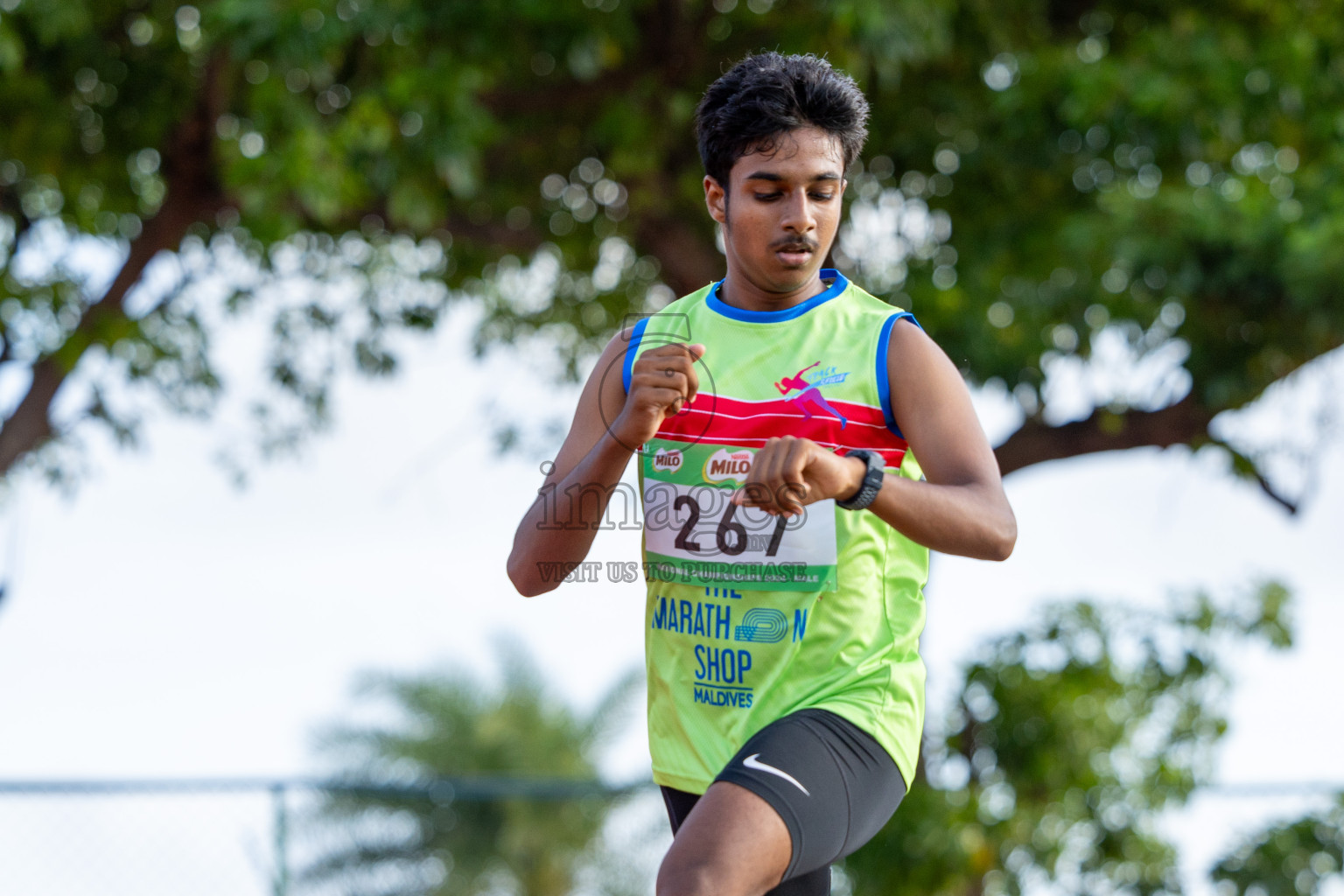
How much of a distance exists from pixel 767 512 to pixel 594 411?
434 mm

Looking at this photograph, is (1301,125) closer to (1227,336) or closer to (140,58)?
(1227,336)

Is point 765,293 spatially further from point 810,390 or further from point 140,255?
point 140,255

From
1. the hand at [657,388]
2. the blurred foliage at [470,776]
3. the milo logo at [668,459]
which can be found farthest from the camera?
the blurred foliage at [470,776]

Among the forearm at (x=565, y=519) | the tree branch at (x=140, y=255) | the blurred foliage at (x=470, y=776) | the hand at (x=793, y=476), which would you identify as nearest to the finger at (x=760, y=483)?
the hand at (x=793, y=476)

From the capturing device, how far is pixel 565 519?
7.11 feet

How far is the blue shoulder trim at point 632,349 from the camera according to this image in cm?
228

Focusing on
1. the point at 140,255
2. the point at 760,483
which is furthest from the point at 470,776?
the point at 760,483

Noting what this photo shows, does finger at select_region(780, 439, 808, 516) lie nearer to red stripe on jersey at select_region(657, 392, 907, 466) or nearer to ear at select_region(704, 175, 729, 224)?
red stripe on jersey at select_region(657, 392, 907, 466)

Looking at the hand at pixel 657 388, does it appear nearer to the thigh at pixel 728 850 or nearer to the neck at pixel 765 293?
the neck at pixel 765 293

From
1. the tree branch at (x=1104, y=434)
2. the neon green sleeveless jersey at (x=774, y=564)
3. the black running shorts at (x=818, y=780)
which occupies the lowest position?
the black running shorts at (x=818, y=780)

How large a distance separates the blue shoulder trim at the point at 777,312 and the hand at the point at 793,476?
52 cm

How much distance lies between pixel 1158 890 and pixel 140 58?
23.9 ft

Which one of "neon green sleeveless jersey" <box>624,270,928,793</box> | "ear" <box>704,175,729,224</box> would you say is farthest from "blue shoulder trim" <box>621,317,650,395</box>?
"ear" <box>704,175,729,224</box>

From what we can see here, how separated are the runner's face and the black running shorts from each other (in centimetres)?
71
